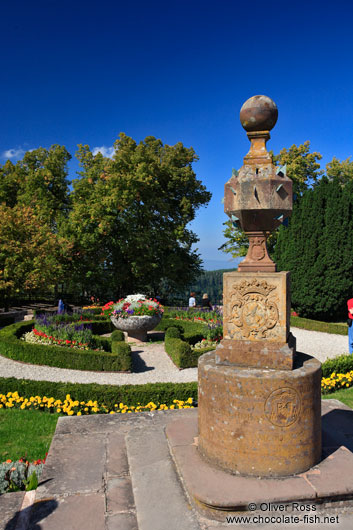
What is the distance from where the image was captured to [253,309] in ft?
13.0

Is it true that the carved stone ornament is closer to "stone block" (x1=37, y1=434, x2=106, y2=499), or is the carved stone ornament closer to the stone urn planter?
"stone block" (x1=37, y1=434, x2=106, y2=499)

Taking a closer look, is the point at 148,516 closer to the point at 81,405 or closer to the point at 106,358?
the point at 81,405

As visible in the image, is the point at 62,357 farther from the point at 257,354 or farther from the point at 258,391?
the point at 258,391

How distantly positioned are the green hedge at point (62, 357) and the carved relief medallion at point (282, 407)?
22.3ft

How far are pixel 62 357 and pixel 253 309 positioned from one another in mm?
7618

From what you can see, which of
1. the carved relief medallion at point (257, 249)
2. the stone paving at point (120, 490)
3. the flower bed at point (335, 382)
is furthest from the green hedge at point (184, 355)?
the carved relief medallion at point (257, 249)

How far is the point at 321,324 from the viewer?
16.2 m

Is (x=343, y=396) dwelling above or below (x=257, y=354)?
below

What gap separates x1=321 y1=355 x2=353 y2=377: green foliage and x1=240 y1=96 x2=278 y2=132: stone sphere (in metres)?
6.04

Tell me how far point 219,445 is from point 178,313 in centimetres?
1367

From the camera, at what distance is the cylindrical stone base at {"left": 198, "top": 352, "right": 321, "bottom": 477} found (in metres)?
3.58

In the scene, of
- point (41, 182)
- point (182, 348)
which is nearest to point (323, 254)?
point (182, 348)

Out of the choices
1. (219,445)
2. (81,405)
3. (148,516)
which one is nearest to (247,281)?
(219,445)

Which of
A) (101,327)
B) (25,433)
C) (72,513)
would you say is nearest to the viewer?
(72,513)
